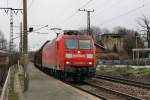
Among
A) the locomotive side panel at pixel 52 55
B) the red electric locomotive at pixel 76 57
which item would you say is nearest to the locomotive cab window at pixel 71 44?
the red electric locomotive at pixel 76 57

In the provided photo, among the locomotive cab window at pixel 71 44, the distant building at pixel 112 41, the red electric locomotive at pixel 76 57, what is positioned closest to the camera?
the red electric locomotive at pixel 76 57

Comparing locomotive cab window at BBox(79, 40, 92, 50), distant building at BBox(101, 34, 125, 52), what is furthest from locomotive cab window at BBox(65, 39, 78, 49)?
distant building at BBox(101, 34, 125, 52)

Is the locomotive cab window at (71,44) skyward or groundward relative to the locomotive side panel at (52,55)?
skyward

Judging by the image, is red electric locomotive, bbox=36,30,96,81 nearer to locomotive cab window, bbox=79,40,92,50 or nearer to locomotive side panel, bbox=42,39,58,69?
locomotive cab window, bbox=79,40,92,50

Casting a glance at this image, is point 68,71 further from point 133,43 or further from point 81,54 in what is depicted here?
point 133,43

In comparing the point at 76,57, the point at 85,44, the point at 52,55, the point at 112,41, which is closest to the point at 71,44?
the point at 85,44

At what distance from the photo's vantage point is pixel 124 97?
59.1ft

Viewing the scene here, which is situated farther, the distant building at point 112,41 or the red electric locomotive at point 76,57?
the distant building at point 112,41

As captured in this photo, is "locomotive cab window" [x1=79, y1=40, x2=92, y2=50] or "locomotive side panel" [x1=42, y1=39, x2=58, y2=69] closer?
"locomotive cab window" [x1=79, y1=40, x2=92, y2=50]

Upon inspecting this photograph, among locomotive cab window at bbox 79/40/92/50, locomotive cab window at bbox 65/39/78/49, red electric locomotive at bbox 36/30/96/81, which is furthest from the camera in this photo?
locomotive cab window at bbox 79/40/92/50

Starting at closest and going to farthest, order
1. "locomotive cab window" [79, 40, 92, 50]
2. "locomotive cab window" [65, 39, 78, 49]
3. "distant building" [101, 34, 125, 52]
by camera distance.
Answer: "locomotive cab window" [65, 39, 78, 49], "locomotive cab window" [79, 40, 92, 50], "distant building" [101, 34, 125, 52]

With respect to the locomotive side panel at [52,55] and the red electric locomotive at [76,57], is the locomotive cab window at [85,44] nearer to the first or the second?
the red electric locomotive at [76,57]

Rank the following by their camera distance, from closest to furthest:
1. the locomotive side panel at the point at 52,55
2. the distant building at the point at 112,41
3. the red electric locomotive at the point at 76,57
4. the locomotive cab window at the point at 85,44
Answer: the red electric locomotive at the point at 76,57, the locomotive cab window at the point at 85,44, the locomotive side panel at the point at 52,55, the distant building at the point at 112,41

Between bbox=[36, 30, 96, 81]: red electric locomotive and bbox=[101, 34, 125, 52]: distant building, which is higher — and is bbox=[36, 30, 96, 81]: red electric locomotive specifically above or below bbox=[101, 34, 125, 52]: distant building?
below
